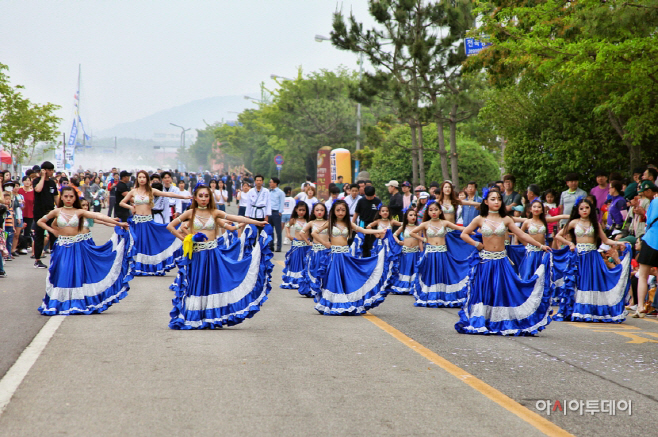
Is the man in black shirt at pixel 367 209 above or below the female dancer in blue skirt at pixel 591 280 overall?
above

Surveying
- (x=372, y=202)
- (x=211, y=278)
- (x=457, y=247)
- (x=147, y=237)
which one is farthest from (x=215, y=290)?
(x=372, y=202)

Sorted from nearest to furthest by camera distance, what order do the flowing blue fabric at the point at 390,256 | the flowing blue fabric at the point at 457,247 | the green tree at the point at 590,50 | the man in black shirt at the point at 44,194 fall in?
the flowing blue fabric at the point at 390,256, the green tree at the point at 590,50, the flowing blue fabric at the point at 457,247, the man in black shirt at the point at 44,194

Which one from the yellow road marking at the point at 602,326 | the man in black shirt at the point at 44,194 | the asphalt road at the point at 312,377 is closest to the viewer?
the asphalt road at the point at 312,377

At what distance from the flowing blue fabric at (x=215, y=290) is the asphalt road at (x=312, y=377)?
245 mm

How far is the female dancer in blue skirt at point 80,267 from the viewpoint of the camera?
35.0 feet

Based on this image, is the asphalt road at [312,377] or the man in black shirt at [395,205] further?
the man in black shirt at [395,205]

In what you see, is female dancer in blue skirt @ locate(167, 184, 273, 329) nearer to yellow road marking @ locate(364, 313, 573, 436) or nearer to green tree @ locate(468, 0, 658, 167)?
yellow road marking @ locate(364, 313, 573, 436)

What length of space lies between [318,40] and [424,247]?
3235 cm

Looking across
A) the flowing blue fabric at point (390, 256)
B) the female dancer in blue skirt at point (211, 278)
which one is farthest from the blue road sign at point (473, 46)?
the female dancer in blue skirt at point (211, 278)

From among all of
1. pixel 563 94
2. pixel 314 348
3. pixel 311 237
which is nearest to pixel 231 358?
pixel 314 348

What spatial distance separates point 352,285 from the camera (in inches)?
454

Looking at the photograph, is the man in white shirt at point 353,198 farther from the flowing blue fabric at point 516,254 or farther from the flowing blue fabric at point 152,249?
the flowing blue fabric at point 516,254

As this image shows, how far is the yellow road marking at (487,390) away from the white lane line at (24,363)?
361 centimetres

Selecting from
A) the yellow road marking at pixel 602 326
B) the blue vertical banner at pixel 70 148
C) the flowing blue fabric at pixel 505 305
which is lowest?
Result: the yellow road marking at pixel 602 326
